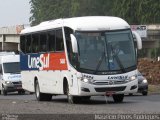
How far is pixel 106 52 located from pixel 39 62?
581 cm

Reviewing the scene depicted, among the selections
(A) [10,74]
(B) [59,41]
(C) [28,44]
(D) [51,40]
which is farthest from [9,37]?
(B) [59,41]

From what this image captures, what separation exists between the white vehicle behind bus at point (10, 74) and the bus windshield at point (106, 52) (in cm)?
2090

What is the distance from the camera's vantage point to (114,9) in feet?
401

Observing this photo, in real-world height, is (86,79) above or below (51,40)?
below

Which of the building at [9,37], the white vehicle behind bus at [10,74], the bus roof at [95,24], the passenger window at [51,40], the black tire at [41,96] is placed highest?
the bus roof at [95,24]

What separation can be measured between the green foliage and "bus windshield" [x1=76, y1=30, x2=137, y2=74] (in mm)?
89151

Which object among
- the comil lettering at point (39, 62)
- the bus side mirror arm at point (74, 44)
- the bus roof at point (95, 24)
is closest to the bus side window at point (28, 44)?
the comil lettering at point (39, 62)

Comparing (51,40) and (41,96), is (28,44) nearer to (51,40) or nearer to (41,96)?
(41,96)

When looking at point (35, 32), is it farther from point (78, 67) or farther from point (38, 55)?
point (78, 67)

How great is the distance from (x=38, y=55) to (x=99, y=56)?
19.0 ft

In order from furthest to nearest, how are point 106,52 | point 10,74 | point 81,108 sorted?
1. point 10,74
2. point 106,52
3. point 81,108

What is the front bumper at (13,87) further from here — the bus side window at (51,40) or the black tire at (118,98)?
the black tire at (118,98)

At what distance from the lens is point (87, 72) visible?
26500 mm

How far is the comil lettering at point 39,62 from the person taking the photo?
3075cm
